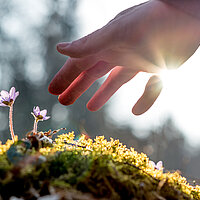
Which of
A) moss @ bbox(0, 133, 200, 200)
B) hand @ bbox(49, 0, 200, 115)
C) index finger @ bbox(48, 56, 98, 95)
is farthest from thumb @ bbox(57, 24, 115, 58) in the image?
moss @ bbox(0, 133, 200, 200)

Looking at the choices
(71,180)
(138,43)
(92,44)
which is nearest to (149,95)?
(138,43)

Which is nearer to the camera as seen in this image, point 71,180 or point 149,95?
point 71,180

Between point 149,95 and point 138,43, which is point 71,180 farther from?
point 149,95

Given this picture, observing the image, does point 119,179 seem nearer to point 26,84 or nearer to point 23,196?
point 23,196

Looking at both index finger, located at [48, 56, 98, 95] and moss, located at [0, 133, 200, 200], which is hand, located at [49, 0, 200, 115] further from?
moss, located at [0, 133, 200, 200]

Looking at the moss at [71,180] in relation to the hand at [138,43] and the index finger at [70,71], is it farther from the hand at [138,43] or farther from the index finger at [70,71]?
the index finger at [70,71]

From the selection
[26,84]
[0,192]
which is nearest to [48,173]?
[0,192]
